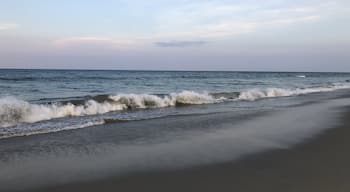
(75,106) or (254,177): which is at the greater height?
(75,106)

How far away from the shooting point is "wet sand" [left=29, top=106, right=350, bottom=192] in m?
4.78

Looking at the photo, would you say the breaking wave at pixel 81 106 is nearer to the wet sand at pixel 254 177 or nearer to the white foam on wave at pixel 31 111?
the white foam on wave at pixel 31 111

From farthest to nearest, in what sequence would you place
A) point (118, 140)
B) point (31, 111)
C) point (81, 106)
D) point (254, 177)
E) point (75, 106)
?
1. point (81, 106)
2. point (75, 106)
3. point (31, 111)
4. point (118, 140)
5. point (254, 177)

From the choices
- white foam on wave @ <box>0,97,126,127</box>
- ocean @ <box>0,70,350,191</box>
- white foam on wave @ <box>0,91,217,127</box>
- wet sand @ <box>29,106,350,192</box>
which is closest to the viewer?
wet sand @ <box>29,106,350,192</box>

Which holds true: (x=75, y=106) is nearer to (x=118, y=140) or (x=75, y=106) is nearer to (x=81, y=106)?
(x=81, y=106)

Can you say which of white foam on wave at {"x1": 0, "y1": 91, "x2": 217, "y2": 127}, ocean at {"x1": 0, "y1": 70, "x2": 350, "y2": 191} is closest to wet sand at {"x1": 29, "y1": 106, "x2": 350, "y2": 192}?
ocean at {"x1": 0, "y1": 70, "x2": 350, "y2": 191}

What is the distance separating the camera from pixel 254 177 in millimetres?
5258

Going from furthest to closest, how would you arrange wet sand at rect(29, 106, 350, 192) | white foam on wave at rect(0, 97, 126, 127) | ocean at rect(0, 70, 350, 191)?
white foam on wave at rect(0, 97, 126, 127), ocean at rect(0, 70, 350, 191), wet sand at rect(29, 106, 350, 192)

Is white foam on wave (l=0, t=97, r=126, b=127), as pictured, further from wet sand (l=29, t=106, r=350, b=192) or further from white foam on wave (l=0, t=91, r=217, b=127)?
wet sand (l=29, t=106, r=350, b=192)

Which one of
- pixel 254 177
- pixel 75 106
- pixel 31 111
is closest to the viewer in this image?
pixel 254 177

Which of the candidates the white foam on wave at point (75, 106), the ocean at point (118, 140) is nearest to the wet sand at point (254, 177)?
the ocean at point (118, 140)

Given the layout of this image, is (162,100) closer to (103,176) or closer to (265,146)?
(265,146)

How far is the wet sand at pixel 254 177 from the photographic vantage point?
478 centimetres

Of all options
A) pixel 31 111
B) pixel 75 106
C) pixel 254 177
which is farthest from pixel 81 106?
pixel 254 177
